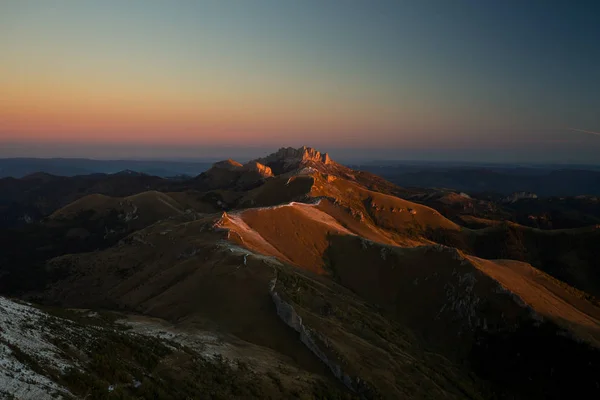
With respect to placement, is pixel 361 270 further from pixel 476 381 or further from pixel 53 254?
pixel 53 254

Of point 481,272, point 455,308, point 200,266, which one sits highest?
point 200,266

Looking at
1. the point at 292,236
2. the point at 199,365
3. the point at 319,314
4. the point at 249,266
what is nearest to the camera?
the point at 199,365

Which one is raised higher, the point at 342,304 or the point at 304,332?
the point at 304,332

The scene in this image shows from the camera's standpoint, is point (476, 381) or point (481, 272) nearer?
point (476, 381)

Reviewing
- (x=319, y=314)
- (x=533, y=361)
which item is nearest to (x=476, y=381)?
(x=533, y=361)

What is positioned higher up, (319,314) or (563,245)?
(319,314)

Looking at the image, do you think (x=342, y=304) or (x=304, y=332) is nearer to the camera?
(x=304, y=332)

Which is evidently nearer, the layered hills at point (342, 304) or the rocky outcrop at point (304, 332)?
the rocky outcrop at point (304, 332)

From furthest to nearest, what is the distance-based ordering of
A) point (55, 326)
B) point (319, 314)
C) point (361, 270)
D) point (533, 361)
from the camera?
1. point (361, 270)
2. point (533, 361)
3. point (319, 314)
4. point (55, 326)

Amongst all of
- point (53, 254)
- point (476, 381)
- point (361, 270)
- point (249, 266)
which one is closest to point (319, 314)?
point (249, 266)

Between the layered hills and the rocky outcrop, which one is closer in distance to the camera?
the rocky outcrop
